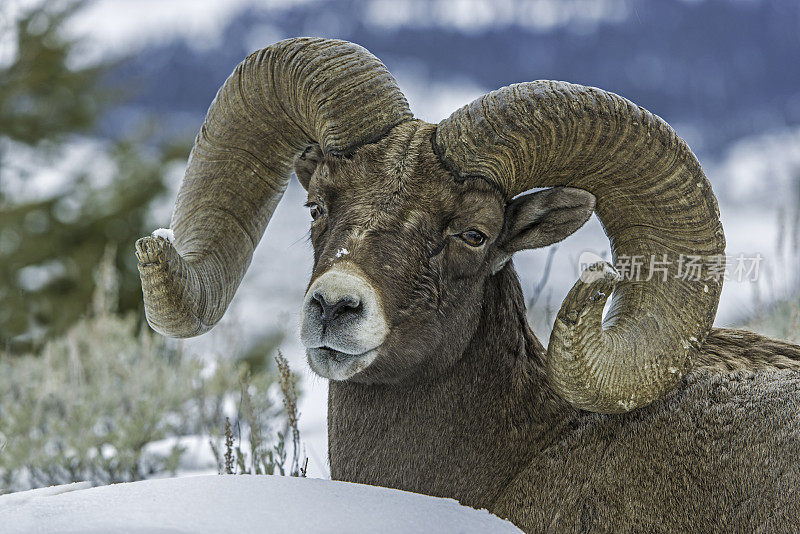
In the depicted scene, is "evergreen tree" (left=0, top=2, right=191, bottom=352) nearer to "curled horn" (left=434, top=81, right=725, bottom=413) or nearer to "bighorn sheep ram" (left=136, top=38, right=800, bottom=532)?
"bighorn sheep ram" (left=136, top=38, right=800, bottom=532)

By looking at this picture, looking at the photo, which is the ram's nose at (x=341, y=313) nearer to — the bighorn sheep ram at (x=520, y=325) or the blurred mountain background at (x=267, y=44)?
the bighorn sheep ram at (x=520, y=325)

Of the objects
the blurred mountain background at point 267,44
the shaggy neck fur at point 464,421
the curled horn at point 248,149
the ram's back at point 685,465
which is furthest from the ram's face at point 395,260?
the ram's back at point 685,465

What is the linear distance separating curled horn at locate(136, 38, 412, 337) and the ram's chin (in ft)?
2.98

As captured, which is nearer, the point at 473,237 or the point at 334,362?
the point at 334,362

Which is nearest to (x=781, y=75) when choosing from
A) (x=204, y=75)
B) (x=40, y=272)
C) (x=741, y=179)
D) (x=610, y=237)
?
(x=741, y=179)

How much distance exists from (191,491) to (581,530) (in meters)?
1.55

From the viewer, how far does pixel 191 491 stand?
121 inches

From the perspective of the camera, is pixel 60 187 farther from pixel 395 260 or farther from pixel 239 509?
pixel 239 509

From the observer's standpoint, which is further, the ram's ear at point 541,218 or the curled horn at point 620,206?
the ram's ear at point 541,218

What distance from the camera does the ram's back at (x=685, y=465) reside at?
3301mm

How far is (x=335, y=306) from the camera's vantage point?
10.1 ft

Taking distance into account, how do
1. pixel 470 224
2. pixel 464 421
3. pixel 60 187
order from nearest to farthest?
pixel 470 224, pixel 464 421, pixel 60 187

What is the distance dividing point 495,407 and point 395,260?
33.7 inches

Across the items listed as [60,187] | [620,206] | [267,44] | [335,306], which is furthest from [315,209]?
[60,187]
